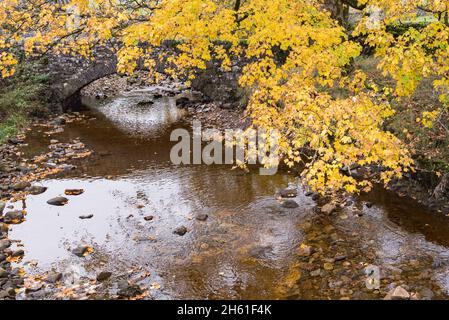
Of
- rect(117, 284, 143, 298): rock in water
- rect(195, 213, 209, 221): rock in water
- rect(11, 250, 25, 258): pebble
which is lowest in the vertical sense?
rect(117, 284, 143, 298): rock in water

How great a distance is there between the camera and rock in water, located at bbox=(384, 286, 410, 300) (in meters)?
7.29

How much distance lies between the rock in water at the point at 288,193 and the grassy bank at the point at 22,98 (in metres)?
11.4

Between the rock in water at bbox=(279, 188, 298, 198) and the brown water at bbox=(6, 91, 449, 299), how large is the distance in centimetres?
18

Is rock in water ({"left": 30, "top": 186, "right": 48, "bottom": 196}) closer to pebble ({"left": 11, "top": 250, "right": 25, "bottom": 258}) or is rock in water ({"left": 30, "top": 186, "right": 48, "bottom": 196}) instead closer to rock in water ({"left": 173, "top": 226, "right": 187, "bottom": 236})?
pebble ({"left": 11, "top": 250, "right": 25, "bottom": 258})

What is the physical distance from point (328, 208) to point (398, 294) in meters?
3.31

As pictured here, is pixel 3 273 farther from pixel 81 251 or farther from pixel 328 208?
pixel 328 208

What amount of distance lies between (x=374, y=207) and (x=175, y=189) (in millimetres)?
5179

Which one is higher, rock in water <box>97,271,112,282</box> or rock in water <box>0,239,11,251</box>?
rock in water <box>0,239,11,251</box>

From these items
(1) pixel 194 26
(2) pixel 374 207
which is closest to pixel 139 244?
(1) pixel 194 26

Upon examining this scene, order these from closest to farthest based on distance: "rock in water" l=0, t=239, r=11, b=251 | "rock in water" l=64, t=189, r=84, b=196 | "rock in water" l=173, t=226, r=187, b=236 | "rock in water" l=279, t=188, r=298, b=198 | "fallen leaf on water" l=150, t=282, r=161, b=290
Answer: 1. "fallen leaf on water" l=150, t=282, r=161, b=290
2. "rock in water" l=0, t=239, r=11, b=251
3. "rock in water" l=173, t=226, r=187, b=236
4. "rock in water" l=279, t=188, r=298, b=198
5. "rock in water" l=64, t=189, r=84, b=196

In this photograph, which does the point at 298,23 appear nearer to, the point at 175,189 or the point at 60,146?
the point at 175,189

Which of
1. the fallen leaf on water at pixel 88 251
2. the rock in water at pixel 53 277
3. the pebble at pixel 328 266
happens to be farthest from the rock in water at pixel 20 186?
the pebble at pixel 328 266

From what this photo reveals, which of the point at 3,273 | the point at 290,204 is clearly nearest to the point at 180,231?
the point at 290,204

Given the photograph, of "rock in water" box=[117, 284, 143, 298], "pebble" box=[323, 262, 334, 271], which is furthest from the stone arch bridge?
"pebble" box=[323, 262, 334, 271]
